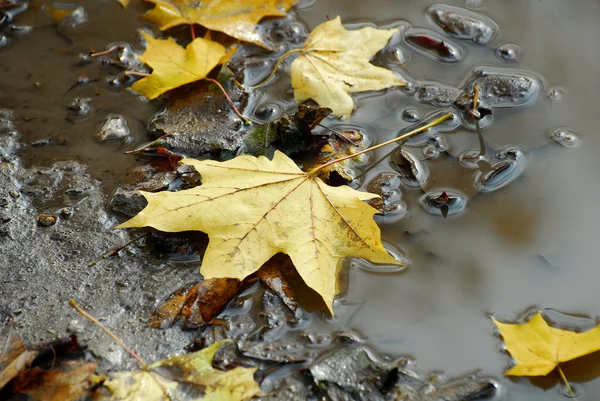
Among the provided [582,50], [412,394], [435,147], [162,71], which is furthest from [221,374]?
[582,50]

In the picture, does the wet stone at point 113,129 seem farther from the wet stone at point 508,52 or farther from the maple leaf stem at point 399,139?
the wet stone at point 508,52

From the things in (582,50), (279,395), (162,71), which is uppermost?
(582,50)

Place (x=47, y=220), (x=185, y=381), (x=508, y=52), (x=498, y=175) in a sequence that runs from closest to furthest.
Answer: (x=185, y=381), (x=47, y=220), (x=498, y=175), (x=508, y=52)

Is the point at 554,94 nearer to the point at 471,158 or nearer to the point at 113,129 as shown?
the point at 471,158

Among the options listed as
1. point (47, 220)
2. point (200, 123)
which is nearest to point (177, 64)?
point (200, 123)

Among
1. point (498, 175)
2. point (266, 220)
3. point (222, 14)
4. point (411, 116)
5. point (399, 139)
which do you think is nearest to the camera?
point (266, 220)

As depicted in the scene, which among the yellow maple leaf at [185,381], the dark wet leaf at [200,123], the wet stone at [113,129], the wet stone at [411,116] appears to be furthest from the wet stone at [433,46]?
the yellow maple leaf at [185,381]

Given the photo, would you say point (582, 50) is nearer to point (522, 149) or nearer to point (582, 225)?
point (522, 149)
